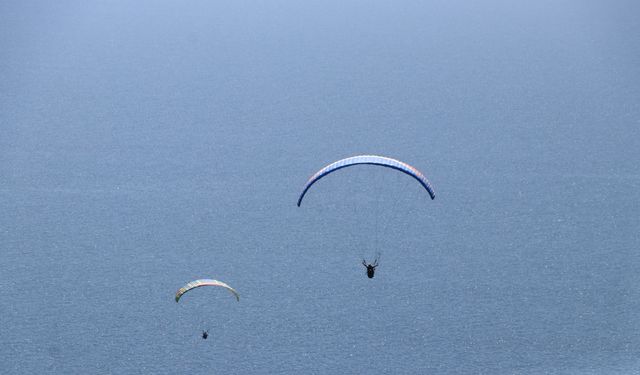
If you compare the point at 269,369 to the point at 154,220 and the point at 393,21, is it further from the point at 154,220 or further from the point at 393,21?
the point at 393,21

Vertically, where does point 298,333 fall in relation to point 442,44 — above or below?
below

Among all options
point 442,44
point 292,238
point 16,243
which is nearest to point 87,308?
point 16,243

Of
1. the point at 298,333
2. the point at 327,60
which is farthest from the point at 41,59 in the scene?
the point at 298,333

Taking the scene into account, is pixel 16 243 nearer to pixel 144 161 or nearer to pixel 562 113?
pixel 144 161

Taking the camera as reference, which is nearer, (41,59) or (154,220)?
(154,220)

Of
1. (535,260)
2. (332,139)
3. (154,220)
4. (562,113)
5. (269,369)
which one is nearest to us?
(269,369)

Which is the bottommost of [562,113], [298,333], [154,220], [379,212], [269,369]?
[269,369]

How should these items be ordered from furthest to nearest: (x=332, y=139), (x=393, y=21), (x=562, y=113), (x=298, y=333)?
(x=393, y=21) → (x=562, y=113) → (x=332, y=139) → (x=298, y=333)
